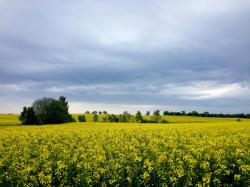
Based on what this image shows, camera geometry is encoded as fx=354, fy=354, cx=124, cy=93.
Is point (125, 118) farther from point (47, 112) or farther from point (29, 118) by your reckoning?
point (29, 118)

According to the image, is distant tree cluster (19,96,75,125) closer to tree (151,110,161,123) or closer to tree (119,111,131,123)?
tree (119,111,131,123)

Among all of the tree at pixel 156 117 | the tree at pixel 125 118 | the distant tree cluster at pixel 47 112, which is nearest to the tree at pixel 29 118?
the distant tree cluster at pixel 47 112

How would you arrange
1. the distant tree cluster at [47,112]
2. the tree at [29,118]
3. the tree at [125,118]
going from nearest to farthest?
the tree at [29,118] → the distant tree cluster at [47,112] → the tree at [125,118]

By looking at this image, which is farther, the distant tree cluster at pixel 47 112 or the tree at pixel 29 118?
the distant tree cluster at pixel 47 112

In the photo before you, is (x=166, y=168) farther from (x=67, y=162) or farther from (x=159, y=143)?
(x=159, y=143)

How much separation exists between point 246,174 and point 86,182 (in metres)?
5.21

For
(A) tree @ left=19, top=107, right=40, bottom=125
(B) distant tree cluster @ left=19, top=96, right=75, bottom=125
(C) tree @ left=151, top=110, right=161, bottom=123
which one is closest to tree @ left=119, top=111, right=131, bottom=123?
(C) tree @ left=151, top=110, right=161, bottom=123

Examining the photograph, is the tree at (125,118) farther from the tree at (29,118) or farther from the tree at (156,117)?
the tree at (29,118)

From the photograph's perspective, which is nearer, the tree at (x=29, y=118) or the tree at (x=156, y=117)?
the tree at (x=29, y=118)

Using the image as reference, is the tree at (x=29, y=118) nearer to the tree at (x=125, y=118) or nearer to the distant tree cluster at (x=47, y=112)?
the distant tree cluster at (x=47, y=112)

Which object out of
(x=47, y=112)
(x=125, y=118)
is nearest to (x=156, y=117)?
(x=125, y=118)

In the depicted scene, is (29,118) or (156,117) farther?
(156,117)

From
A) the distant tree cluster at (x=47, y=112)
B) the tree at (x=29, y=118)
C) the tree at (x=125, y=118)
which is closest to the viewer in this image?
the tree at (x=29, y=118)

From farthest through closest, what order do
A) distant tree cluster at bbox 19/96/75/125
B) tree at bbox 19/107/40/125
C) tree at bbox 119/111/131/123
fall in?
tree at bbox 119/111/131/123 < distant tree cluster at bbox 19/96/75/125 < tree at bbox 19/107/40/125
